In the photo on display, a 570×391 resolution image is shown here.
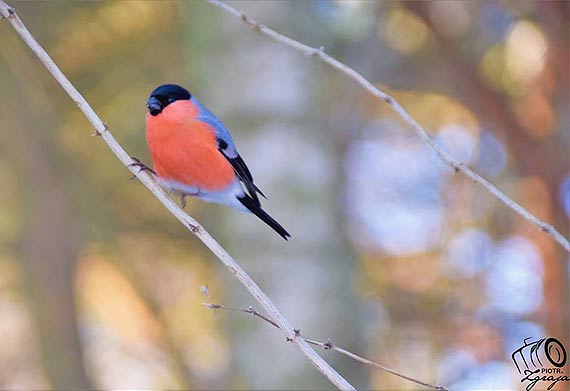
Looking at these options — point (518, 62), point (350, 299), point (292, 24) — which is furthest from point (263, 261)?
point (518, 62)

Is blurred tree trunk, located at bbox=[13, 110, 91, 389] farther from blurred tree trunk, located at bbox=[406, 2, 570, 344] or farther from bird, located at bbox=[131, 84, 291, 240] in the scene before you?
bird, located at bbox=[131, 84, 291, 240]

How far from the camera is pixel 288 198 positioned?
362 centimetres

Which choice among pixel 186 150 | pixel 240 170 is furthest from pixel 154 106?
pixel 240 170

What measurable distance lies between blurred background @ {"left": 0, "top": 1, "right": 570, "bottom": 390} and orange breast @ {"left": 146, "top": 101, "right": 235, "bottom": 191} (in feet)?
4.12

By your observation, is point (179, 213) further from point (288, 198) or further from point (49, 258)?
point (49, 258)

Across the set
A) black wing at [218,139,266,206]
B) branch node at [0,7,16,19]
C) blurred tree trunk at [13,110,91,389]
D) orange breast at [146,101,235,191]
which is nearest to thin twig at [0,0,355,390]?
branch node at [0,7,16,19]

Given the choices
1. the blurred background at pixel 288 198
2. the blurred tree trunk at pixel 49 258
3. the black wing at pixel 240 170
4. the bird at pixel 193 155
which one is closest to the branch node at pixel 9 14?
the bird at pixel 193 155

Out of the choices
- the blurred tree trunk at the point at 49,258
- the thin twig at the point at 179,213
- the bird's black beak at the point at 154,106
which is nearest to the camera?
the thin twig at the point at 179,213

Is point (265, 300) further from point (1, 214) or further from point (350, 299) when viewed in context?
point (1, 214)

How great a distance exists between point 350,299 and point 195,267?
163 centimetres

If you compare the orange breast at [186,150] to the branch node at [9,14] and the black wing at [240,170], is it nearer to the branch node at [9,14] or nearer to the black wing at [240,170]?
the black wing at [240,170]

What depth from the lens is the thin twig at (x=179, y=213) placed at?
154 cm

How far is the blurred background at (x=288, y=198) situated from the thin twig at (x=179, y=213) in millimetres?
1820

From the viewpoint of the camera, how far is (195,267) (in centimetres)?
508
